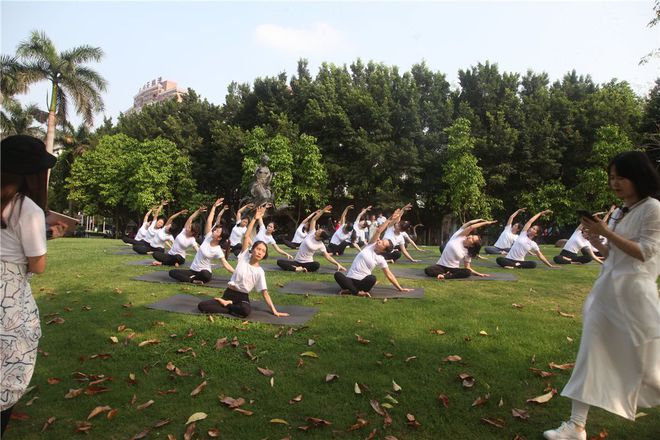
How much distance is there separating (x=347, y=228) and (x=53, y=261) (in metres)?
9.92

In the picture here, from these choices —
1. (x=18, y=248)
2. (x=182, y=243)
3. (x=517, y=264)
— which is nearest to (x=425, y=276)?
(x=517, y=264)

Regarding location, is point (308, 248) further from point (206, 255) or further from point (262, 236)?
point (206, 255)

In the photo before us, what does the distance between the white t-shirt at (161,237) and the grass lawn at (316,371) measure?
6.77 metres

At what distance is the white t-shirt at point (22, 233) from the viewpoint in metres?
3.06

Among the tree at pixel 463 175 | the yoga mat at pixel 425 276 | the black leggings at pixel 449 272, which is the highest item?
the tree at pixel 463 175

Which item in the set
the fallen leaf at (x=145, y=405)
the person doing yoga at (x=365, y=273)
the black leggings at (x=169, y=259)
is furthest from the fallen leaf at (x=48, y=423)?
the black leggings at (x=169, y=259)

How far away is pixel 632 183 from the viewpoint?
3.71 meters

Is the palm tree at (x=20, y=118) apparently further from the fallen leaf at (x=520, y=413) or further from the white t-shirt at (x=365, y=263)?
the fallen leaf at (x=520, y=413)

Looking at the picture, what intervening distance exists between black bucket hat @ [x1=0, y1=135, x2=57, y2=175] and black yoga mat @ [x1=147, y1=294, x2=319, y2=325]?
15.3ft

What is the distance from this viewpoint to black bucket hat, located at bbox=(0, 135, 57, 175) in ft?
9.84

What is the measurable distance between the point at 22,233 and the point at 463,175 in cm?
2991

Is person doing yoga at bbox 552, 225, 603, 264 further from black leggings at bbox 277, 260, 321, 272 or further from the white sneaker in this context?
the white sneaker

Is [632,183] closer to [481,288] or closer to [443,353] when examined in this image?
[443,353]

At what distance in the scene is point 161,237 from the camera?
51.2 ft
